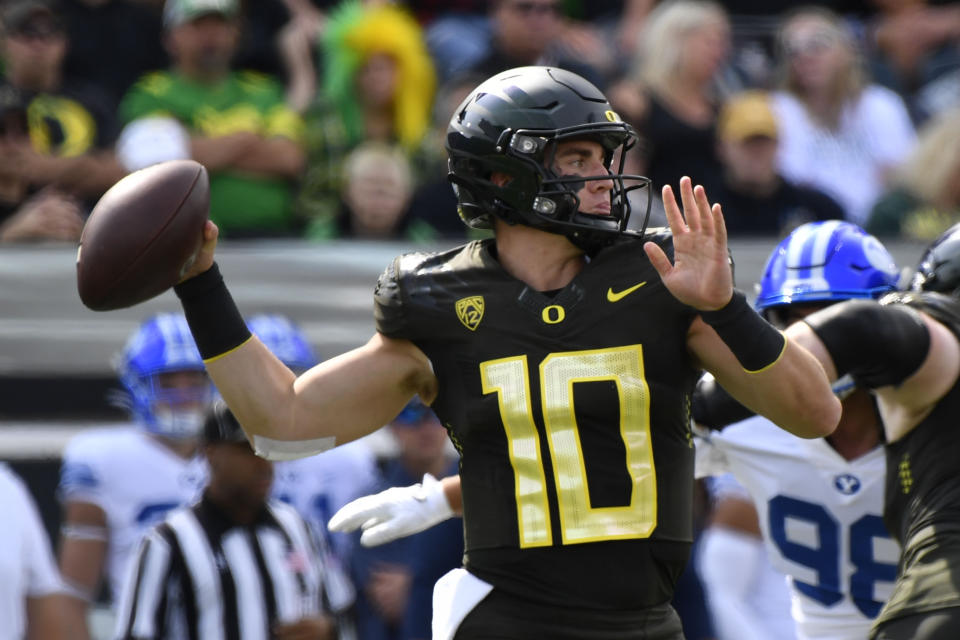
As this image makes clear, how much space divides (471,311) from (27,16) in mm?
4028

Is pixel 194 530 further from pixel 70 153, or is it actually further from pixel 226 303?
pixel 70 153

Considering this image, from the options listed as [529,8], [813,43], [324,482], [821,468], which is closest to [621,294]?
[821,468]

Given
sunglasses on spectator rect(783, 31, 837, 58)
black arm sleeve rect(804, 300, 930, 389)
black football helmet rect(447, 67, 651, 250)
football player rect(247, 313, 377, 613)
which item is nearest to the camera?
black football helmet rect(447, 67, 651, 250)

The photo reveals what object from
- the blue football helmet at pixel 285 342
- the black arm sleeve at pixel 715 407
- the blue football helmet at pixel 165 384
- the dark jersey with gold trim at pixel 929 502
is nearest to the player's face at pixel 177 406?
the blue football helmet at pixel 165 384

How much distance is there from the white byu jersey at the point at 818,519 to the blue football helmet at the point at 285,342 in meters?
1.83

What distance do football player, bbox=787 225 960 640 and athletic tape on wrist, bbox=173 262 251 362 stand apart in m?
1.20

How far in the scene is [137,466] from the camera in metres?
5.49

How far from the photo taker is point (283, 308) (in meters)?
6.59

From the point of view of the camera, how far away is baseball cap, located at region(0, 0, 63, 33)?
6602 mm

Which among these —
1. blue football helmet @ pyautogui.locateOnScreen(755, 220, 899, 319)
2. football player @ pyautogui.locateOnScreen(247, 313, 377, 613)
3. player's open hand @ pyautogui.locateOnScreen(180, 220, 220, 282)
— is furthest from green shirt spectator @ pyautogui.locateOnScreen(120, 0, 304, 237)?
player's open hand @ pyautogui.locateOnScreen(180, 220, 220, 282)

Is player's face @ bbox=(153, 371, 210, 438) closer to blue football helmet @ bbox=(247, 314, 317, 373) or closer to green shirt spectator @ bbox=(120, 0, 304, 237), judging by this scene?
blue football helmet @ bbox=(247, 314, 317, 373)

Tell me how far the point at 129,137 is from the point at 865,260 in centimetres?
357

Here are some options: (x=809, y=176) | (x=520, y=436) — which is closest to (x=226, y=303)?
(x=520, y=436)

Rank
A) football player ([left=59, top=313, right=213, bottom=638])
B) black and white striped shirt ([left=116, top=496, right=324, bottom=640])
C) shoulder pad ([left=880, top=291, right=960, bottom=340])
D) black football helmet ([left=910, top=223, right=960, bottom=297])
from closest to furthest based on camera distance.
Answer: shoulder pad ([left=880, top=291, right=960, bottom=340]) → black football helmet ([left=910, top=223, right=960, bottom=297]) → black and white striped shirt ([left=116, top=496, right=324, bottom=640]) → football player ([left=59, top=313, right=213, bottom=638])
